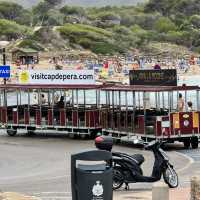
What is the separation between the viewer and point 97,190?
991cm

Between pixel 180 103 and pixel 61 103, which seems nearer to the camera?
pixel 180 103

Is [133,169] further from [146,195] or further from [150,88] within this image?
[150,88]

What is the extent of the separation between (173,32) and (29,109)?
153m

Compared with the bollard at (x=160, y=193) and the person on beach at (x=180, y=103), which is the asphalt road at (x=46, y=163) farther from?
the bollard at (x=160, y=193)

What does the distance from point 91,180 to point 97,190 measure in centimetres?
15

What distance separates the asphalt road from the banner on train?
6.90ft

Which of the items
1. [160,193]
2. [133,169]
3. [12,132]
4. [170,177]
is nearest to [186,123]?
[170,177]

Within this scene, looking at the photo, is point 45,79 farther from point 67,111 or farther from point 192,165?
point 192,165

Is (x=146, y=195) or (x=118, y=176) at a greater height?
(x=118, y=176)

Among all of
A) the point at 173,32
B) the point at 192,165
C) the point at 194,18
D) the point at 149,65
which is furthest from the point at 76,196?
the point at 194,18

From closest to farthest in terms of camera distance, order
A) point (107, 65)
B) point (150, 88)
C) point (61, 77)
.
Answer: point (150, 88) < point (61, 77) < point (107, 65)

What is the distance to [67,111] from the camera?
93.8ft

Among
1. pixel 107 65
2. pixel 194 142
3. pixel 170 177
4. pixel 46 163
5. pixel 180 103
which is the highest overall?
pixel 107 65

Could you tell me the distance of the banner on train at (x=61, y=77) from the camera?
96.0 ft
